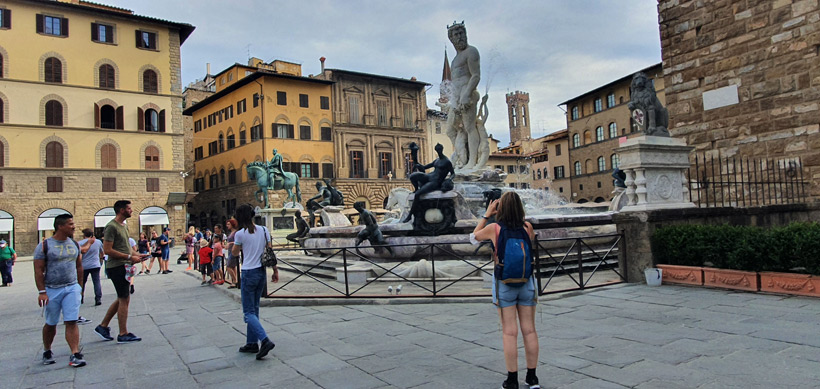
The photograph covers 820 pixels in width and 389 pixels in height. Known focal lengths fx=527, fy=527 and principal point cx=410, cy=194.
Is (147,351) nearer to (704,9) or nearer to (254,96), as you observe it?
(704,9)

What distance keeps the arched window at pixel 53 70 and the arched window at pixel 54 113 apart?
1.55 meters

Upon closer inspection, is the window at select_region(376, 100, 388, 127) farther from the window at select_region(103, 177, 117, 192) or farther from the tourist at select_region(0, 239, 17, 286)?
the tourist at select_region(0, 239, 17, 286)

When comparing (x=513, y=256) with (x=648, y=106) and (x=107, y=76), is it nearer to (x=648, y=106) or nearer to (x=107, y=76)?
(x=648, y=106)

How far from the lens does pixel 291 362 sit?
484 centimetres

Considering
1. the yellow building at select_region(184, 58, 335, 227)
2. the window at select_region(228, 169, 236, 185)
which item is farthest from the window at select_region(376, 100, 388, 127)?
the window at select_region(228, 169, 236, 185)

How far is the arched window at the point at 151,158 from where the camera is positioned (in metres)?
38.4

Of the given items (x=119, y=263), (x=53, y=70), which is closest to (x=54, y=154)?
(x=53, y=70)

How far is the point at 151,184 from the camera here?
38.3 metres

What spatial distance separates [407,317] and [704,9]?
1080cm

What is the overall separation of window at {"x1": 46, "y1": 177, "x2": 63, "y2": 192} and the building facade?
141 ft

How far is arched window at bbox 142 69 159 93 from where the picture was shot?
1529 inches

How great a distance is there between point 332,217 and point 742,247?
1280cm

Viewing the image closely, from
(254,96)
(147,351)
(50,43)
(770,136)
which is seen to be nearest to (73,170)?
(50,43)

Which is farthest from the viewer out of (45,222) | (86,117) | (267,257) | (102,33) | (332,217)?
(102,33)
